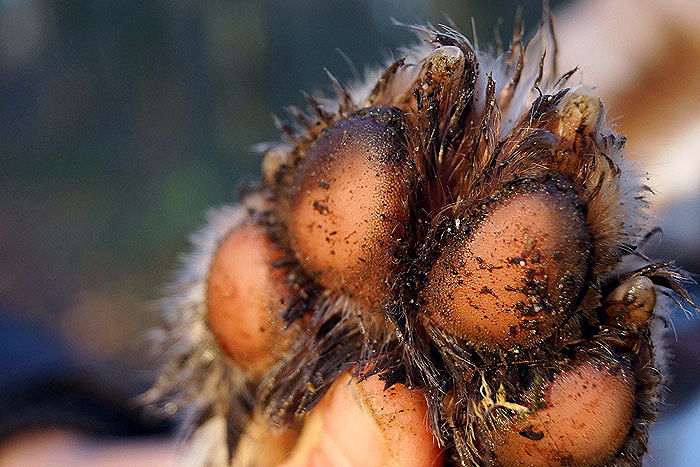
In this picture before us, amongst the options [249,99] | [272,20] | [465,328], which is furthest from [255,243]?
[272,20]

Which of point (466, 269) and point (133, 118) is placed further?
point (133, 118)

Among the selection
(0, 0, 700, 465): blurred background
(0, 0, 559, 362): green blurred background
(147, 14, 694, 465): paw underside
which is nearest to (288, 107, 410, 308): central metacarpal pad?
(147, 14, 694, 465): paw underside

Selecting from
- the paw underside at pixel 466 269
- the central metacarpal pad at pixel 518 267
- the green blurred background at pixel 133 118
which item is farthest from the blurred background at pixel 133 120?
the central metacarpal pad at pixel 518 267

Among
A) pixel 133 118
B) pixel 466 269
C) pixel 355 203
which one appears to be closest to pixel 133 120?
pixel 133 118

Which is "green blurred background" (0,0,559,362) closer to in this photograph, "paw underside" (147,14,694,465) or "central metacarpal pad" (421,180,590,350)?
"paw underside" (147,14,694,465)

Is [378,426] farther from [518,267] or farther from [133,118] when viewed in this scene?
[133,118]

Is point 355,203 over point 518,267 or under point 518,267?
over

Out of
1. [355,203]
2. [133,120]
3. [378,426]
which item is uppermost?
[133,120]
